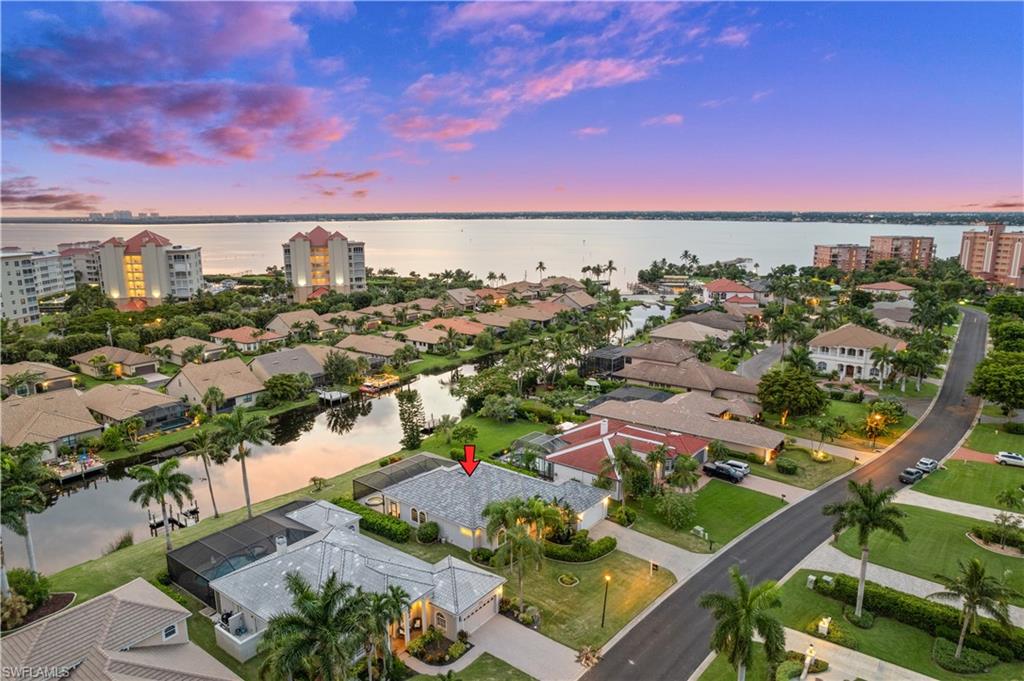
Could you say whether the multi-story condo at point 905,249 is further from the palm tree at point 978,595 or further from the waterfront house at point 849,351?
the palm tree at point 978,595

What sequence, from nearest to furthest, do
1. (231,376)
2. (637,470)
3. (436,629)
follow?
(436,629) → (637,470) → (231,376)

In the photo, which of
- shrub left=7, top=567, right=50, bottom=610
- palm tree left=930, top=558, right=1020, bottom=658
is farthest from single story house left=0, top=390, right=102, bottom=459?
palm tree left=930, top=558, right=1020, bottom=658

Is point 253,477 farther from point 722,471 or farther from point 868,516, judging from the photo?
point 868,516

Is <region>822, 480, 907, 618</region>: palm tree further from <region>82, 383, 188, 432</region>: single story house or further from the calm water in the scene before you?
<region>82, 383, 188, 432</region>: single story house

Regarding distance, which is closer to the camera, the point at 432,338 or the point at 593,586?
the point at 593,586

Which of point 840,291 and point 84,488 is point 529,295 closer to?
point 840,291

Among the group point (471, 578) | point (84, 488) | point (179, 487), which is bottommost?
point (84, 488)

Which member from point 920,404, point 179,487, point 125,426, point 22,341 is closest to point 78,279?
point 22,341
